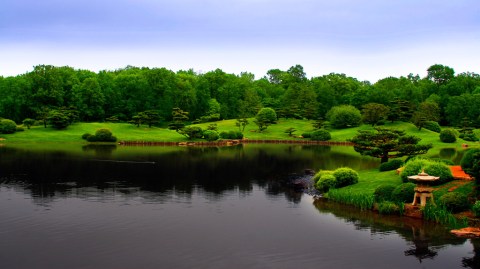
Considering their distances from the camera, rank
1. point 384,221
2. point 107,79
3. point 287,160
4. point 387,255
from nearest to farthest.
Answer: point 387,255 < point 384,221 < point 287,160 < point 107,79

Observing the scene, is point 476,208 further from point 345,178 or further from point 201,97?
point 201,97

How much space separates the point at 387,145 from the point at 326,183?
10604 millimetres

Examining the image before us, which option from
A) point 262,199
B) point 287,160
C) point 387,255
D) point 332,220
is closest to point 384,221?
point 332,220

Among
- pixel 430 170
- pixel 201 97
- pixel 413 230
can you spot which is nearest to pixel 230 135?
pixel 201 97

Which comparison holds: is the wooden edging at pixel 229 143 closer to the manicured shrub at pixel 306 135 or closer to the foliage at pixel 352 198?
the manicured shrub at pixel 306 135

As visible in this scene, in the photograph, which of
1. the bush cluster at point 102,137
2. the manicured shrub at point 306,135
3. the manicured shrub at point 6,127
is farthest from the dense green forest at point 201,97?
the manicured shrub at point 306,135

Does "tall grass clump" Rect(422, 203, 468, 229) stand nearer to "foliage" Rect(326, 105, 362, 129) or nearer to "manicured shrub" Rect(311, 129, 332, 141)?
"manicured shrub" Rect(311, 129, 332, 141)

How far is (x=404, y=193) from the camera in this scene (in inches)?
1196

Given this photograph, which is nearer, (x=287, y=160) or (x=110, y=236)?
(x=110, y=236)

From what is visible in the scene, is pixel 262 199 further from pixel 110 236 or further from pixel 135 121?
pixel 135 121

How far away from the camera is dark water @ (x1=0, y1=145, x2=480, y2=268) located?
837 inches

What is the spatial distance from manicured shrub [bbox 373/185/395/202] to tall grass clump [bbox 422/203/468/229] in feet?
10.8

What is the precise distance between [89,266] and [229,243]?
7236 millimetres

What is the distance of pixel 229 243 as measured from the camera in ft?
77.8
